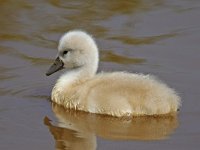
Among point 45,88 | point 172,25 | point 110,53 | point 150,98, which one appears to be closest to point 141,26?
point 172,25

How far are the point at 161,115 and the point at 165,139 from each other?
0.39m

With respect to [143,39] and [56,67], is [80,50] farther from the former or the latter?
[143,39]

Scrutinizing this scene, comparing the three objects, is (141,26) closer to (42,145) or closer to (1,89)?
(1,89)

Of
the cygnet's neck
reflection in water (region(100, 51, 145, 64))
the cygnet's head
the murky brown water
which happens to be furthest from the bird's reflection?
reflection in water (region(100, 51, 145, 64))

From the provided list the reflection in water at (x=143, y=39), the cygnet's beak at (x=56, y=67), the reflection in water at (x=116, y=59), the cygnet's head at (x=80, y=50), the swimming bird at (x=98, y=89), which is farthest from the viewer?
the reflection in water at (x=143, y=39)

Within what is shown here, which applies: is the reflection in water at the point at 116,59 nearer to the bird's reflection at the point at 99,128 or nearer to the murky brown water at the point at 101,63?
the murky brown water at the point at 101,63

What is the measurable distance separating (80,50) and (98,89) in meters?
0.38

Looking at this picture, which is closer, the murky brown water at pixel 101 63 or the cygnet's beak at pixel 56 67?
the murky brown water at pixel 101 63

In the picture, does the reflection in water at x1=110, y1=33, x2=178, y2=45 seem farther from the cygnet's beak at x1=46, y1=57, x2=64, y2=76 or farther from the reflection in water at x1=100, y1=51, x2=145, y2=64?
the cygnet's beak at x1=46, y1=57, x2=64, y2=76

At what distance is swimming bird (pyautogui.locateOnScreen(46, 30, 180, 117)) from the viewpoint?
18.8 feet

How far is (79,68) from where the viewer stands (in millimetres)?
6117

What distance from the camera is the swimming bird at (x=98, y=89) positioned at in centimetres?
572

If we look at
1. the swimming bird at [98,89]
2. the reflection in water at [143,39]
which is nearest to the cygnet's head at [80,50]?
the swimming bird at [98,89]

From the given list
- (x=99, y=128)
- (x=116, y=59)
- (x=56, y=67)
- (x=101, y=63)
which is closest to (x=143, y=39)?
(x=116, y=59)
